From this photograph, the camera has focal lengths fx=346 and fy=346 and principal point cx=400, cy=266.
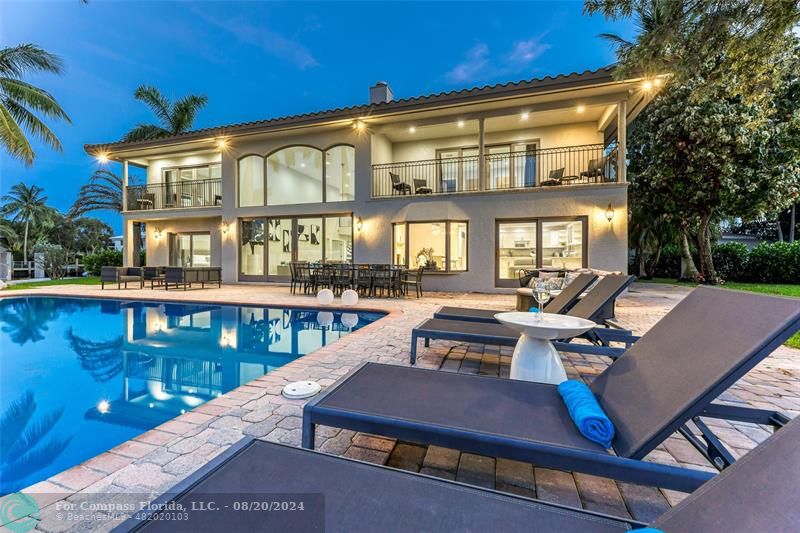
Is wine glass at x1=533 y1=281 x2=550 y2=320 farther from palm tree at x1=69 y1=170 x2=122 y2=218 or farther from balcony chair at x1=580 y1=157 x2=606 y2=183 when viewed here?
palm tree at x1=69 y1=170 x2=122 y2=218

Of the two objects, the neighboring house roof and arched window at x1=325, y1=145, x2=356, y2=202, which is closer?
the neighboring house roof

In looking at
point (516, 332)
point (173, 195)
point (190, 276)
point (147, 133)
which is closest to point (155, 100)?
point (147, 133)

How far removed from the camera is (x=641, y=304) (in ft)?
26.3

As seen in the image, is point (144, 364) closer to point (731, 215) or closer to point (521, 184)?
point (521, 184)

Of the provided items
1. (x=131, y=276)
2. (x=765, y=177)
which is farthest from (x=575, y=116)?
(x=131, y=276)

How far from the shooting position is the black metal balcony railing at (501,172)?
10.6 meters

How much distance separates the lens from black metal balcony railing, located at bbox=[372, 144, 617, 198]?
34.7 ft

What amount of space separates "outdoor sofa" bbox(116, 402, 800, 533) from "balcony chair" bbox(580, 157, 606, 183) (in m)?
10.7

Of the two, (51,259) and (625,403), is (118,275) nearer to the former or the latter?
(51,259)

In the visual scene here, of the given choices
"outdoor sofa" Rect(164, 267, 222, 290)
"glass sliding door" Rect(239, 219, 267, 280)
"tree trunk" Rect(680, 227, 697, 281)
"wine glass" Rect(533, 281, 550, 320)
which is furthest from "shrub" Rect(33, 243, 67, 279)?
"tree trunk" Rect(680, 227, 697, 281)

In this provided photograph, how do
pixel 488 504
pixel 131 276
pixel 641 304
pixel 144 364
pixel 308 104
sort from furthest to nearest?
pixel 308 104
pixel 131 276
pixel 641 304
pixel 144 364
pixel 488 504

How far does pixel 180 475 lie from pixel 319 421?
77 centimetres

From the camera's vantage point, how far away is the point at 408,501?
1.17 meters

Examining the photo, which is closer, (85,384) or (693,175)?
(85,384)
